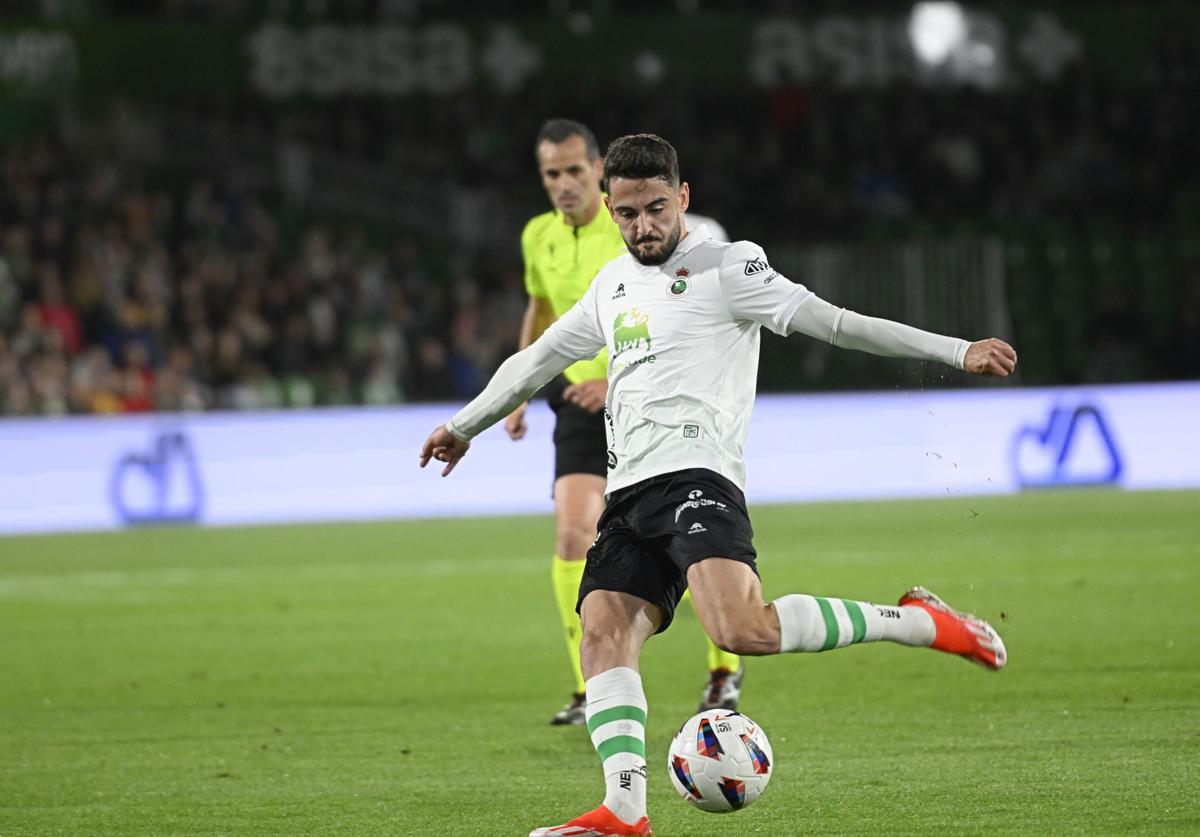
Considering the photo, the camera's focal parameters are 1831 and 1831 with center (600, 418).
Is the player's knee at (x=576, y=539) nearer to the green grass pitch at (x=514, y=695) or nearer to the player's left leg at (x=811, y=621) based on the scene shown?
the green grass pitch at (x=514, y=695)

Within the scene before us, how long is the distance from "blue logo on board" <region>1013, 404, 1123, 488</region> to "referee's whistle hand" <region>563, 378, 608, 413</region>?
9342 mm

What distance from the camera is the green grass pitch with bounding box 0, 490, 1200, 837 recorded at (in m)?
5.68

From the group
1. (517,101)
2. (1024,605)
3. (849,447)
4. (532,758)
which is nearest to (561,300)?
(532,758)

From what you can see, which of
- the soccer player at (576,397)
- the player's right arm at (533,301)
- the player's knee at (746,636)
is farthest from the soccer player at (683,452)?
the player's right arm at (533,301)

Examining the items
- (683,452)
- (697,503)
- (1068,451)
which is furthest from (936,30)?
(697,503)

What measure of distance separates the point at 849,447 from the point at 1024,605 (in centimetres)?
635

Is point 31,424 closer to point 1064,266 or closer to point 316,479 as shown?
point 316,479

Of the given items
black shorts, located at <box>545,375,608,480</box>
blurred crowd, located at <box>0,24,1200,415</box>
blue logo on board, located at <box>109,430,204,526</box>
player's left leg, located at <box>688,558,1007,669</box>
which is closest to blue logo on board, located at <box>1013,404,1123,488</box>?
blurred crowd, located at <box>0,24,1200,415</box>

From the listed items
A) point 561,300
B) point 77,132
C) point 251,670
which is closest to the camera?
point 561,300

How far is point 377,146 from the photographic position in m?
24.3

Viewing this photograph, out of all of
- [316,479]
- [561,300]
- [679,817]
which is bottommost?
[316,479]

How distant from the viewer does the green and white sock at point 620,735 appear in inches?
195

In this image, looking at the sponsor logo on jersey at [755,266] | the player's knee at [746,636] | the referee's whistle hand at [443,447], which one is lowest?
the player's knee at [746,636]

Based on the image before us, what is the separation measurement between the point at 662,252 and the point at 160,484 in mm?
11593
